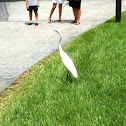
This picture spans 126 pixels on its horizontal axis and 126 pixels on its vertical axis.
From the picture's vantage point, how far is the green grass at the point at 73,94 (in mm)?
4402

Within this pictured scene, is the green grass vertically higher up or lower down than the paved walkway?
higher up

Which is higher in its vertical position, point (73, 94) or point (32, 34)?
point (73, 94)

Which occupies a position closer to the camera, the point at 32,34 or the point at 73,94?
the point at 73,94

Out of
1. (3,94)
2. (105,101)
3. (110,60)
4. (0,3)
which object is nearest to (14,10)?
(0,3)

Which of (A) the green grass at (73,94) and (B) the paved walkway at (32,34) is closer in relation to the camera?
(A) the green grass at (73,94)

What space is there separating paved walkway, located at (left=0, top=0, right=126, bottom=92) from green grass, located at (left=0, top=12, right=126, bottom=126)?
401mm

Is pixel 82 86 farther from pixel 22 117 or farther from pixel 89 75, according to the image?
pixel 22 117

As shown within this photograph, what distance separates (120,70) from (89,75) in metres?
0.57

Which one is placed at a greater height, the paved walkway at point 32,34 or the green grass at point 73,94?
the green grass at point 73,94

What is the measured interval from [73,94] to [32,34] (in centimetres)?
550

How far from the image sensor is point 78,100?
4.94 metres

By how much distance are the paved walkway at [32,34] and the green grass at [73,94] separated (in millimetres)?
401

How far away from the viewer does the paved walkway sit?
725 centimetres

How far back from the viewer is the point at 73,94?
516 cm
